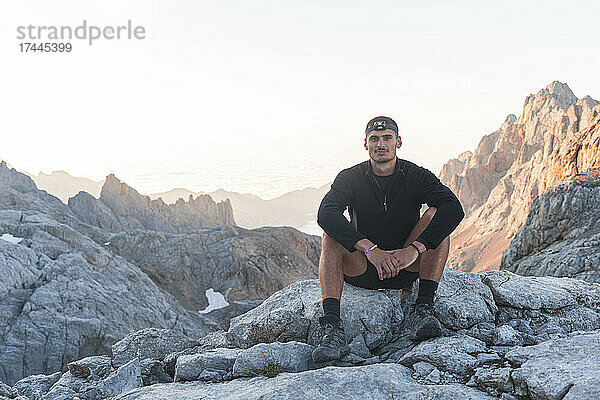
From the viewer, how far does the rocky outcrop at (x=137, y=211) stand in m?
114

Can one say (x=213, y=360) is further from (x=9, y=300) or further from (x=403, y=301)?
(x=9, y=300)

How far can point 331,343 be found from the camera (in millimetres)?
5531

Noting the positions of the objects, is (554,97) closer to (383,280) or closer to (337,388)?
(383,280)

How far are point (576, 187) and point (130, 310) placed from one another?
4429 centimetres

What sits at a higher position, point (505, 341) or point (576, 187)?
point (576, 187)

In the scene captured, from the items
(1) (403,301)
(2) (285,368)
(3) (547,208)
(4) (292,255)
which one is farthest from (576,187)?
(4) (292,255)

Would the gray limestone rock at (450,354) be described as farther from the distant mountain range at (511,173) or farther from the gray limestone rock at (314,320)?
the distant mountain range at (511,173)

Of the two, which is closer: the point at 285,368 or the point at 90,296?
the point at 285,368

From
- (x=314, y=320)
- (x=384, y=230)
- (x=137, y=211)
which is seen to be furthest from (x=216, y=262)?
(x=384, y=230)

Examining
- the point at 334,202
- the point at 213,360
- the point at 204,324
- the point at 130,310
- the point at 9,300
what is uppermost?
the point at 334,202

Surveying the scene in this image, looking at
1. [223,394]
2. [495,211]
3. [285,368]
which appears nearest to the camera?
[223,394]

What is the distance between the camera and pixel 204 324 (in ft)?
184

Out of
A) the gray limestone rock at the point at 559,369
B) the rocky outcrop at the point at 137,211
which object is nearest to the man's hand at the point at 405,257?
the gray limestone rock at the point at 559,369

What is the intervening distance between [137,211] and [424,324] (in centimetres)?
13439
